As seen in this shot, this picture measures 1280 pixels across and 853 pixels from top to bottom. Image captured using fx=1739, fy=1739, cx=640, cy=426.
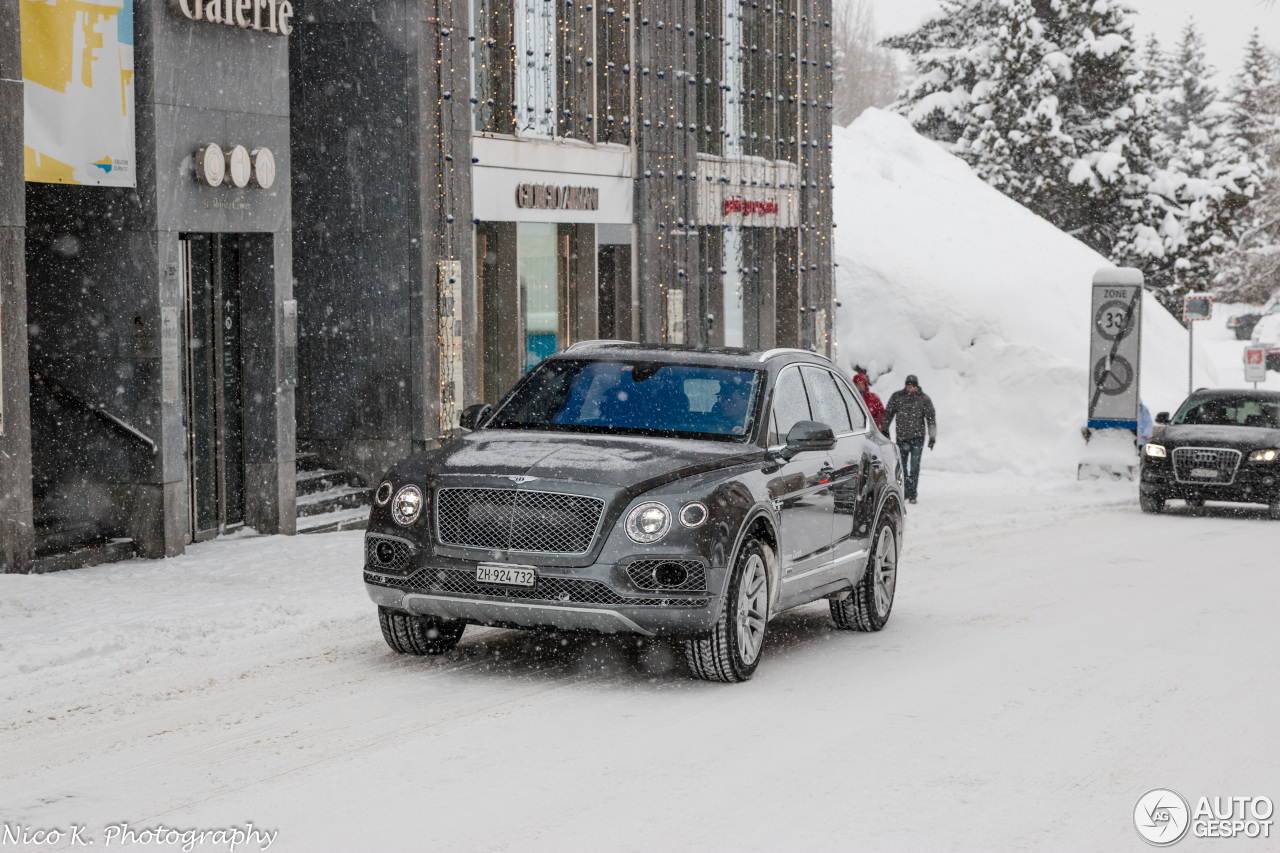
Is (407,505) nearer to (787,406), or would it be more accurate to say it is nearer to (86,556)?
(787,406)

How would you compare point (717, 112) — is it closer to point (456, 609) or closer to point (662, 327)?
point (662, 327)

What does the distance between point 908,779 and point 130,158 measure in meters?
9.41

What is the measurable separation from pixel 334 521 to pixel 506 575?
28.4 feet

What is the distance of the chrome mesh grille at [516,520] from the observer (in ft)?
28.8

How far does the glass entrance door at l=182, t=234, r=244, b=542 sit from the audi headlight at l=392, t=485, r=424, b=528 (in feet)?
22.5

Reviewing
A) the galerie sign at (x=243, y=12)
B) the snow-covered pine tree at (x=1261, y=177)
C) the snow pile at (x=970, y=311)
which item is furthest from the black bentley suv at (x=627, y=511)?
the snow-covered pine tree at (x=1261, y=177)

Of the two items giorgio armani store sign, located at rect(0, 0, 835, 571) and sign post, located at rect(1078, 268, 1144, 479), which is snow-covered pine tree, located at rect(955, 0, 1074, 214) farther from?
sign post, located at rect(1078, 268, 1144, 479)

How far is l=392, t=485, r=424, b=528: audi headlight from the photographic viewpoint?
9.12 meters

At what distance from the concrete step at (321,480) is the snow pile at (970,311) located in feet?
41.0

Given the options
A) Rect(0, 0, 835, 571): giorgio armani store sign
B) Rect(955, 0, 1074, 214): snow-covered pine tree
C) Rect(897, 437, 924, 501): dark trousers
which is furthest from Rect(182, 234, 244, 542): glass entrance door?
Rect(955, 0, 1074, 214): snow-covered pine tree

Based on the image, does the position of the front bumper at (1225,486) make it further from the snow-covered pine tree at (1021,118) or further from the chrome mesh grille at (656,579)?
the snow-covered pine tree at (1021,118)

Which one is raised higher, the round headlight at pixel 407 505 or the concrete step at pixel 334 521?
the round headlight at pixel 407 505

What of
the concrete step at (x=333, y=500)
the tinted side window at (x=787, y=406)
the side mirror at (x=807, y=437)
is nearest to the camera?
the side mirror at (x=807, y=437)

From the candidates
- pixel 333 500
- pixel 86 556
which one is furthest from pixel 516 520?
pixel 333 500
